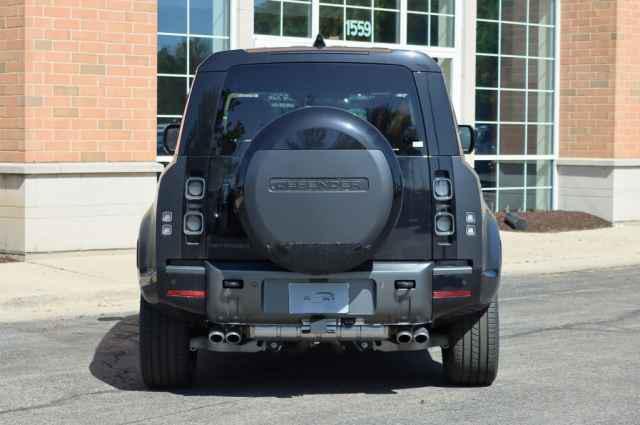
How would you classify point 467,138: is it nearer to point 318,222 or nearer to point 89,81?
point 318,222

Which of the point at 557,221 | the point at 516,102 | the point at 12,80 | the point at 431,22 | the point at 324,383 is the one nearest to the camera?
the point at 324,383

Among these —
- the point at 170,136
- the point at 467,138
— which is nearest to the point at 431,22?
the point at 467,138

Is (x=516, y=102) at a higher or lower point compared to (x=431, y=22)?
lower

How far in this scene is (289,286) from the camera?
261 inches

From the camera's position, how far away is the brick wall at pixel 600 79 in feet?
64.4

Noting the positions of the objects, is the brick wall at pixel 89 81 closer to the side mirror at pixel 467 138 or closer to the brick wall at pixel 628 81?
the side mirror at pixel 467 138

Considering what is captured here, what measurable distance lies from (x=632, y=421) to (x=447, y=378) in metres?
1.25

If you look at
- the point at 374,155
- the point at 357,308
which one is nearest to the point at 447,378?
the point at 357,308

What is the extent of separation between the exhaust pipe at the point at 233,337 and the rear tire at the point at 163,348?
390mm

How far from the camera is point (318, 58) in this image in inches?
279

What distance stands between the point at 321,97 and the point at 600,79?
1366cm

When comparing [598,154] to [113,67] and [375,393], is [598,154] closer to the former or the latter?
[113,67]

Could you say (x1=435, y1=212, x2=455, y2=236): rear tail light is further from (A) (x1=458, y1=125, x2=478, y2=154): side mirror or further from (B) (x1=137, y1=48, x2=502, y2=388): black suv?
(A) (x1=458, y1=125, x2=478, y2=154): side mirror

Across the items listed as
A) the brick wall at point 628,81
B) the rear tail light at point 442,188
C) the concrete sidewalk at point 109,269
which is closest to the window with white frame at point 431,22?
the brick wall at point 628,81
